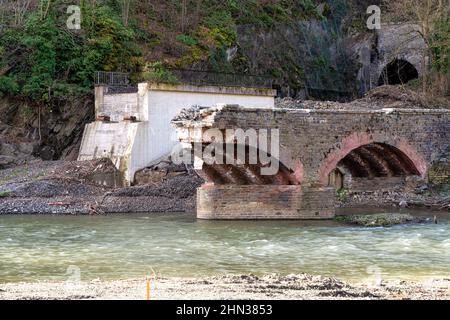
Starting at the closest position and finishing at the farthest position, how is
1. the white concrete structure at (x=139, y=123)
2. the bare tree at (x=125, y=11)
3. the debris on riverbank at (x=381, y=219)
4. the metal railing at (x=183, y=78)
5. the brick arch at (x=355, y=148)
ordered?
the debris on riverbank at (x=381, y=219)
the brick arch at (x=355, y=148)
the white concrete structure at (x=139, y=123)
the metal railing at (x=183, y=78)
the bare tree at (x=125, y=11)

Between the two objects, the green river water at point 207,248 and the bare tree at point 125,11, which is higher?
the bare tree at point 125,11

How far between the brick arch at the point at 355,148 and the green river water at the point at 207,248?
2.40 meters

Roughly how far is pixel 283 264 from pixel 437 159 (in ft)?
50.6

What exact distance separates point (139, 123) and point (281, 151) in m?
8.70

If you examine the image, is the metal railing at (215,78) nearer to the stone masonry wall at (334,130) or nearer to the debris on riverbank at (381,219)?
the stone masonry wall at (334,130)

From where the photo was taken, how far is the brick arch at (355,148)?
29.6 meters

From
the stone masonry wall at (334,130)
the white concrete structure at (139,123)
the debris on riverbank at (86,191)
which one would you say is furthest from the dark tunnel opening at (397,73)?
the debris on riverbank at (86,191)

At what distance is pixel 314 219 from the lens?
95.3ft

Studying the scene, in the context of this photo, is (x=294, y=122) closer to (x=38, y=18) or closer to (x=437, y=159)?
(x=437, y=159)

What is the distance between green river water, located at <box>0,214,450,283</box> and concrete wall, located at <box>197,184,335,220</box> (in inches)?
30.2

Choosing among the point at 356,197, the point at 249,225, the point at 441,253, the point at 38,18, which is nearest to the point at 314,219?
the point at 249,225

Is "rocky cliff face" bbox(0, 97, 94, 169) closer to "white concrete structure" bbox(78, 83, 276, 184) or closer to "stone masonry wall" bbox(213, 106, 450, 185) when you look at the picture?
"white concrete structure" bbox(78, 83, 276, 184)

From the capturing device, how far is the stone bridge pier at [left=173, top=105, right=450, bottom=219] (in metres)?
27.5

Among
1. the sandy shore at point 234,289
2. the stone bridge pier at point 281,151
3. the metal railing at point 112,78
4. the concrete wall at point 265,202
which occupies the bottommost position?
the sandy shore at point 234,289
